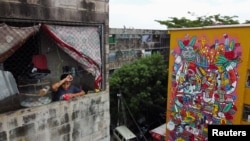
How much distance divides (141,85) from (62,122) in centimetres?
1059

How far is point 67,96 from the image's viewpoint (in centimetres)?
480

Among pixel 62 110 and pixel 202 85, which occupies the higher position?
pixel 62 110

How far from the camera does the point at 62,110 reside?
4.61 metres

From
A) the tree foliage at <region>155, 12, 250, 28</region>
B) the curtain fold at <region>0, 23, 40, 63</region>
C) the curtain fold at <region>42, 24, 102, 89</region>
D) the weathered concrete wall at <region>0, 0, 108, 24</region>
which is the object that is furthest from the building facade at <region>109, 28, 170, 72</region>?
the curtain fold at <region>0, 23, 40, 63</region>

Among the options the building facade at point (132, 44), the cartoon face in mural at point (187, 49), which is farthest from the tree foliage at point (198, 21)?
the cartoon face in mural at point (187, 49)

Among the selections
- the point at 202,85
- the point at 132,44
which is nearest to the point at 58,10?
the point at 202,85

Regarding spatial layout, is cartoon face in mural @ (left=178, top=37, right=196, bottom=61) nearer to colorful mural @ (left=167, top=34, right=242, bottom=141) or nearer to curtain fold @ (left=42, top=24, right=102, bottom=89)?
colorful mural @ (left=167, top=34, right=242, bottom=141)

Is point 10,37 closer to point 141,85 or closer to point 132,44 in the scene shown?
point 141,85

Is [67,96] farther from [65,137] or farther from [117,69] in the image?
[117,69]

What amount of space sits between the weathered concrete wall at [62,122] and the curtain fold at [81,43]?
57cm

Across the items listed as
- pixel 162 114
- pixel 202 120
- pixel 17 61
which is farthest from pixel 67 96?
pixel 162 114

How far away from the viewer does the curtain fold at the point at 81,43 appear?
4.56 meters

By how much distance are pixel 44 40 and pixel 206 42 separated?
7952mm

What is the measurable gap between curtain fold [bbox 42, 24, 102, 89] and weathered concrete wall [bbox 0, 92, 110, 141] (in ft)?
1.85
